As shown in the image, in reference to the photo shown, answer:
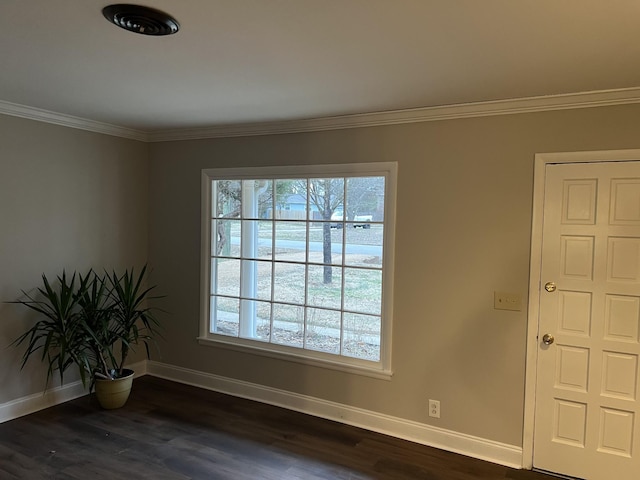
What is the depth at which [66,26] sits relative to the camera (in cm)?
188

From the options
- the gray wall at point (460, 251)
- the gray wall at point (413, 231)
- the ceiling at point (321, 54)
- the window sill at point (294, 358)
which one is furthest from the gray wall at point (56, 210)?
the gray wall at point (460, 251)

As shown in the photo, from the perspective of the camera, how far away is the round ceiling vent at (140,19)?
1.71 meters

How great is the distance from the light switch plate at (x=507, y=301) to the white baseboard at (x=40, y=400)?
3.42 meters

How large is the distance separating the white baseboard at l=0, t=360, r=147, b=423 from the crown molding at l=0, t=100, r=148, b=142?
7.02ft

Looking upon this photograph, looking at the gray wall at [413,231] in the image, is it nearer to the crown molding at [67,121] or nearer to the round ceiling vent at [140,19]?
the crown molding at [67,121]

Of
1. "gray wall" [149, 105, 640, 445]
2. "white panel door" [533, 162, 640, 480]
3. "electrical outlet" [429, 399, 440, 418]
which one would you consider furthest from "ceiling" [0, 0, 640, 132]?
"electrical outlet" [429, 399, 440, 418]

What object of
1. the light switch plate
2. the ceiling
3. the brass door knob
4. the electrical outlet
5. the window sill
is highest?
the ceiling

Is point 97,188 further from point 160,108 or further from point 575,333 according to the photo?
point 575,333

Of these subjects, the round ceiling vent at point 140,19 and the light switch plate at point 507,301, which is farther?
the light switch plate at point 507,301

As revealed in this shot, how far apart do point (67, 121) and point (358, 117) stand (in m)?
2.34

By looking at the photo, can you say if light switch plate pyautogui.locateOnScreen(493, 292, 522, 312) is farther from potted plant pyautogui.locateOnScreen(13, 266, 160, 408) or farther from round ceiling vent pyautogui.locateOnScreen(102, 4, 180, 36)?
potted plant pyautogui.locateOnScreen(13, 266, 160, 408)

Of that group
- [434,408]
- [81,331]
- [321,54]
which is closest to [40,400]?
[81,331]

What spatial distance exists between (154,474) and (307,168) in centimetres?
233

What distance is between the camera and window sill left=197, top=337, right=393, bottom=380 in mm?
3361
